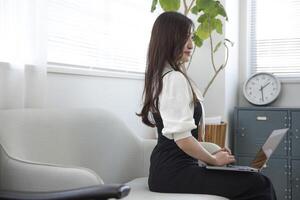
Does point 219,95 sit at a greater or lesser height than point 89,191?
greater

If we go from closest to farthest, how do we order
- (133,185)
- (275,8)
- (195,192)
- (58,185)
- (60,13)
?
(58,185) → (195,192) → (133,185) → (60,13) → (275,8)

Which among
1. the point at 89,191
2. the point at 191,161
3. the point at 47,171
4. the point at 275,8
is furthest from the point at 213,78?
the point at 89,191

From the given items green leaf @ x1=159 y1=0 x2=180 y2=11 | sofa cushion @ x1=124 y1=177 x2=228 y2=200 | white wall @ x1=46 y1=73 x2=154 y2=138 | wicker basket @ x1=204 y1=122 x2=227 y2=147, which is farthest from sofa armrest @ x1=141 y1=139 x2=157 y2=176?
green leaf @ x1=159 y1=0 x2=180 y2=11

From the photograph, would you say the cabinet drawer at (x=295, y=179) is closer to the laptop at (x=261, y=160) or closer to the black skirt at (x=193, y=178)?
the laptop at (x=261, y=160)

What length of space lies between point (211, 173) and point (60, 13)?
1279 mm

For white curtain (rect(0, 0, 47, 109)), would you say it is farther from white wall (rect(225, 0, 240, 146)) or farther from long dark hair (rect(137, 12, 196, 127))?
white wall (rect(225, 0, 240, 146))

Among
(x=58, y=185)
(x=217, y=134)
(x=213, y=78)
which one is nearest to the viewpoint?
(x=58, y=185)

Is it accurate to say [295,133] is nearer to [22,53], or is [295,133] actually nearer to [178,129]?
[178,129]

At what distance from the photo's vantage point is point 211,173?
184cm

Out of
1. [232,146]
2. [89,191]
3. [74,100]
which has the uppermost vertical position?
[74,100]

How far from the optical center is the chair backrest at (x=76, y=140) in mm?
1671

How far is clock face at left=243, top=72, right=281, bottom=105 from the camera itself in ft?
12.0

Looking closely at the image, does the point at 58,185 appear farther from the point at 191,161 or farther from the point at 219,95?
the point at 219,95

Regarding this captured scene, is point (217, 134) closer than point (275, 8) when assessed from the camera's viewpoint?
Yes
